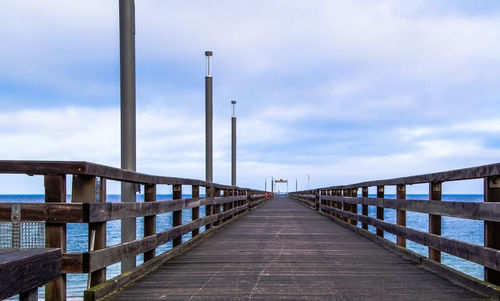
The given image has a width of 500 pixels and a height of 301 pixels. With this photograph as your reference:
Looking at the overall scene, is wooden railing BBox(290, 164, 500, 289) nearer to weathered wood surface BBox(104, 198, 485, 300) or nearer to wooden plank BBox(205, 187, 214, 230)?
weathered wood surface BBox(104, 198, 485, 300)

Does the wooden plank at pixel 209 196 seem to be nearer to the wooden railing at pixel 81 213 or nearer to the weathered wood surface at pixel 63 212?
the wooden railing at pixel 81 213

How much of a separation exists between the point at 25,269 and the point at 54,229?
2.07 m

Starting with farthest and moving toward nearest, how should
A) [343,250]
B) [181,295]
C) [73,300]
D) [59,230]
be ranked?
1. [343,250]
2. [73,300]
3. [181,295]
4. [59,230]

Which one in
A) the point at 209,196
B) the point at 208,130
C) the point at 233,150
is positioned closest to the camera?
the point at 209,196

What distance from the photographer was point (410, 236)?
6898mm

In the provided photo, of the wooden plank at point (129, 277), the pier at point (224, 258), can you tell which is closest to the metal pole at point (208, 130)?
the wooden plank at point (129, 277)

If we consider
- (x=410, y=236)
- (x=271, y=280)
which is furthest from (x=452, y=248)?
(x=271, y=280)

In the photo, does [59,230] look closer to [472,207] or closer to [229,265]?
[229,265]

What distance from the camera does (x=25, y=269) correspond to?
2107 mm

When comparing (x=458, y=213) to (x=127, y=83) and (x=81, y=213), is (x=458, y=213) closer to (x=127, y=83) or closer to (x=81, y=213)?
(x=81, y=213)

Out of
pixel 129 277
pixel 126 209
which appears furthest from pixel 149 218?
pixel 126 209

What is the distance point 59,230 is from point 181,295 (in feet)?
4.69

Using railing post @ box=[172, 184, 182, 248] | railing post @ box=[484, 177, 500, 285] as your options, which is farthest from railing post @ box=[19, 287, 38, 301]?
railing post @ box=[172, 184, 182, 248]

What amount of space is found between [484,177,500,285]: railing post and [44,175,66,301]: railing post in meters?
3.94
